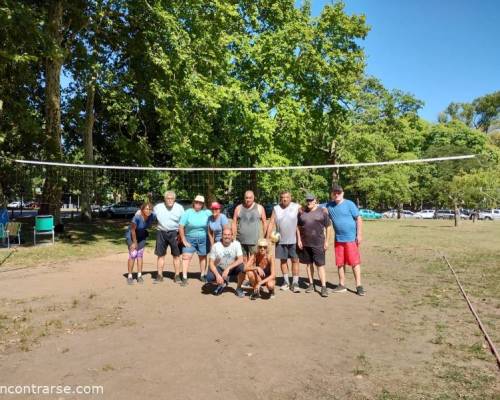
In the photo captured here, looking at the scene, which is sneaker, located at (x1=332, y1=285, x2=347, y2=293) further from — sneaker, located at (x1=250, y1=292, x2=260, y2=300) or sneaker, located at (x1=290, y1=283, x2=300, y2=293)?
sneaker, located at (x1=250, y1=292, x2=260, y2=300)

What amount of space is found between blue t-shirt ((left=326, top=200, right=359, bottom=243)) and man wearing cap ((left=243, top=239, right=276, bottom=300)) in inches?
50.4

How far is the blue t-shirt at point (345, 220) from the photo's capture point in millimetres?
7773

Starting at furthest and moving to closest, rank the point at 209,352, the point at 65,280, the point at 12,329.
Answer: the point at 65,280 → the point at 12,329 → the point at 209,352

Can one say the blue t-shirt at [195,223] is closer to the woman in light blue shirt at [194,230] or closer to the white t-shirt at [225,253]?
the woman in light blue shirt at [194,230]

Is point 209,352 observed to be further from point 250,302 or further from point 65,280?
point 65,280

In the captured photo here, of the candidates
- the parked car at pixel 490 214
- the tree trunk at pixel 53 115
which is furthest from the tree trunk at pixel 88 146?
the parked car at pixel 490 214

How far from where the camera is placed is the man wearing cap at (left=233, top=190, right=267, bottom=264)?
8031mm

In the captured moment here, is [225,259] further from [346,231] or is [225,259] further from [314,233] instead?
[346,231]

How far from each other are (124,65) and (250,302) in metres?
18.1

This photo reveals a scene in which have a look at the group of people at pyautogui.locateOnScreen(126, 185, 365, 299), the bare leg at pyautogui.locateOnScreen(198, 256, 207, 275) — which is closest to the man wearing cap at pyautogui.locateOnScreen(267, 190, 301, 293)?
the group of people at pyautogui.locateOnScreen(126, 185, 365, 299)

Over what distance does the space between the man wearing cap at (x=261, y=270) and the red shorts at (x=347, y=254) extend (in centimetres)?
115

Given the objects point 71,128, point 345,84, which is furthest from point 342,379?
point 71,128

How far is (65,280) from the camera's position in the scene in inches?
358

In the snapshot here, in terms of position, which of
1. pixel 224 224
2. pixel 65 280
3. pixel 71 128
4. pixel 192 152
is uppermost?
pixel 71 128
